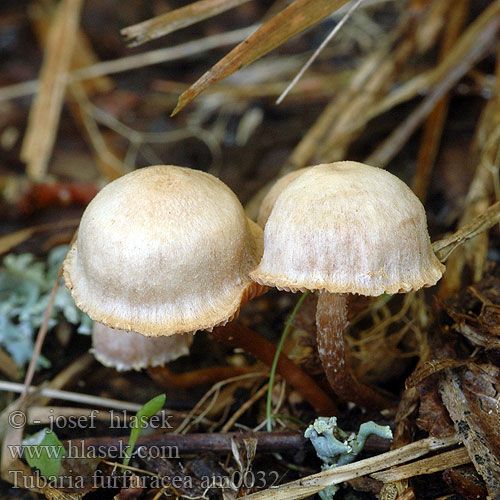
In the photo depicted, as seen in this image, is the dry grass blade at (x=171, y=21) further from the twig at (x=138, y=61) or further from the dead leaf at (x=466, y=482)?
the dead leaf at (x=466, y=482)

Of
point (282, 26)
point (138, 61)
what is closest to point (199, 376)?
point (282, 26)

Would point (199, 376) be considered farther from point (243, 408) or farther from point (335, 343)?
point (335, 343)

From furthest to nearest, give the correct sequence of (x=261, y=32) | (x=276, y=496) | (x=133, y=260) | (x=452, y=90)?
(x=452, y=90), (x=261, y=32), (x=276, y=496), (x=133, y=260)

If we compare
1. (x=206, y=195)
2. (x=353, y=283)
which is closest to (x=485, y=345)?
(x=353, y=283)

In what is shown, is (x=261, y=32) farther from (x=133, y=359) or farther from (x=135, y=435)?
(x=135, y=435)

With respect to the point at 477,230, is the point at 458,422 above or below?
below

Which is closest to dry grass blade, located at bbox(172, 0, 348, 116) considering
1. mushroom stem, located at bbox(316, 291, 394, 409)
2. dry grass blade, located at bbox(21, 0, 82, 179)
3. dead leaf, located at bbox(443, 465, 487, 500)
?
mushroom stem, located at bbox(316, 291, 394, 409)

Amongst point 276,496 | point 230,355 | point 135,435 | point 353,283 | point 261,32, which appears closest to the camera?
point 353,283

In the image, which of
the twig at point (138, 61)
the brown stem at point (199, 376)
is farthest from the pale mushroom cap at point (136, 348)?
the twig at point (138, 61)
